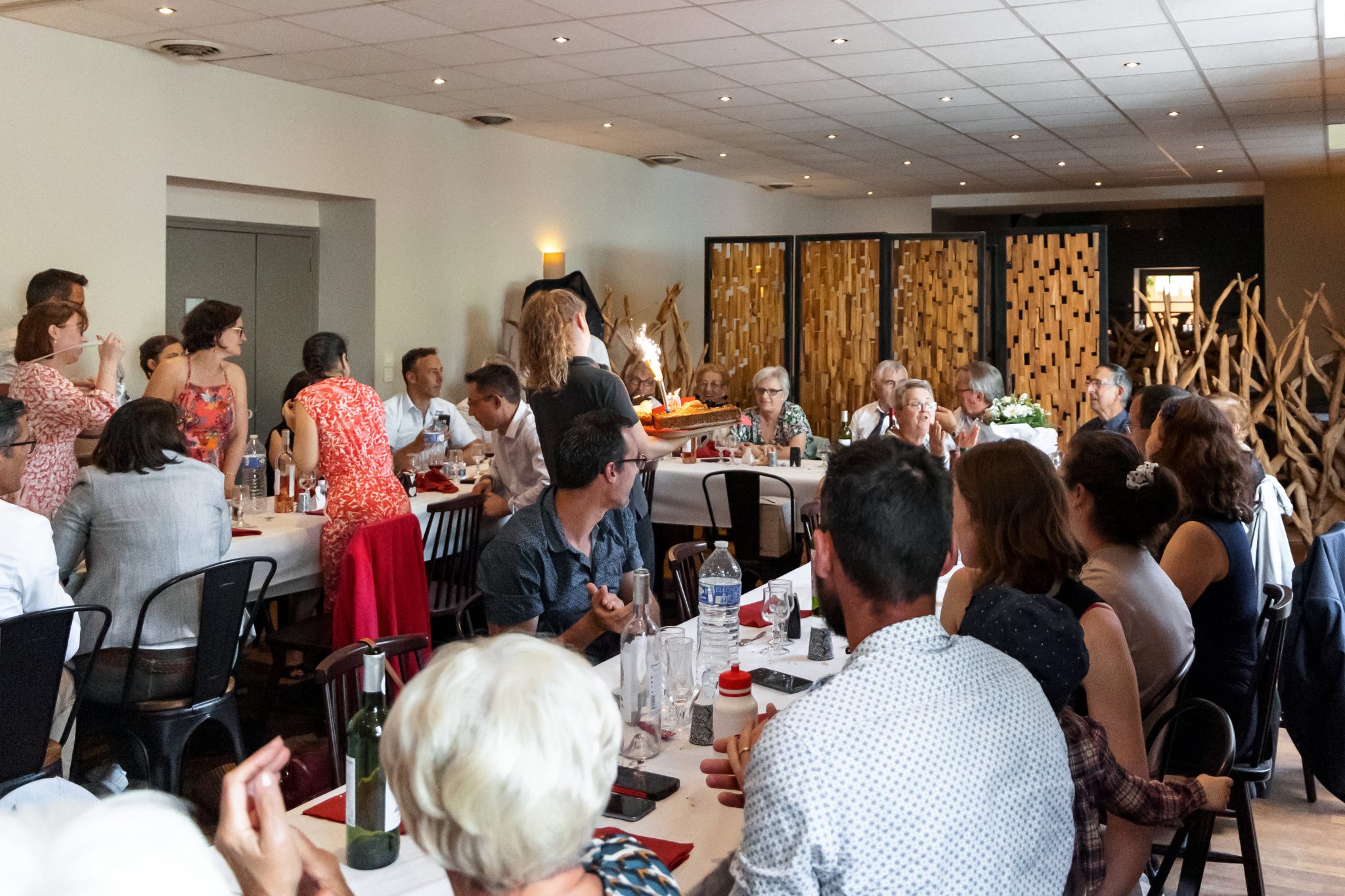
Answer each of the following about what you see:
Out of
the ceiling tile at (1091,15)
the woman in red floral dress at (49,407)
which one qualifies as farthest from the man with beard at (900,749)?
the ceiling tile at (1091,15)

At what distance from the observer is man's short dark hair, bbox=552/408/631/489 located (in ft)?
10.2

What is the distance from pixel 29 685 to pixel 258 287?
560 centimetres

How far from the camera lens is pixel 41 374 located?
486 cm

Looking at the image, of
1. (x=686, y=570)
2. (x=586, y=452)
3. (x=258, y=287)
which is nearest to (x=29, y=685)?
(x=586, y=452)

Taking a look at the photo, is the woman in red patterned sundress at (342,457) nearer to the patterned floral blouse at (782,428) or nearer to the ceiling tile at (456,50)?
the ceiling tile at (456,50)

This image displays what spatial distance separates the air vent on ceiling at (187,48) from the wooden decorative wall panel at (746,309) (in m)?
4.97

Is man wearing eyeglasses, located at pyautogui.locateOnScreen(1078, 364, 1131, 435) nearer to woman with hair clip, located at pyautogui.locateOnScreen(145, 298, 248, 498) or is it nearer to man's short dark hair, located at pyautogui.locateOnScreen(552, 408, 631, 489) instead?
man's short dark hair, located at pyautogui.locateOnScreen(552, 408, 631, 489)

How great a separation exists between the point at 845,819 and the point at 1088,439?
1793 mm

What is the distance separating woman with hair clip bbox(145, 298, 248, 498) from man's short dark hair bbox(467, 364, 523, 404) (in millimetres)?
1223

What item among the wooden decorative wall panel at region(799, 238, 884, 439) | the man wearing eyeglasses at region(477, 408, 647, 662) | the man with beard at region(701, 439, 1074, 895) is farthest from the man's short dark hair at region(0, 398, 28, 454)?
the wooden decorative wall panel at region(799, 238, 884, 439)

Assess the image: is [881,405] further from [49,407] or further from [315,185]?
[49,407]

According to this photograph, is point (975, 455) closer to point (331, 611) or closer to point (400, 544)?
point (400, 544)

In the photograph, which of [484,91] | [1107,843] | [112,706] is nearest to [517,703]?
[1107,843]

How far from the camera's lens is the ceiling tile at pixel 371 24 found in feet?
18.9
